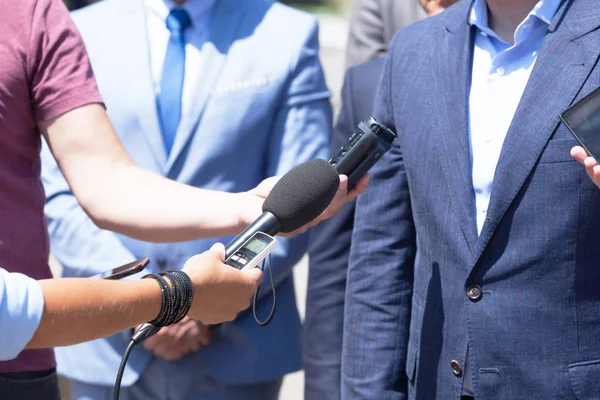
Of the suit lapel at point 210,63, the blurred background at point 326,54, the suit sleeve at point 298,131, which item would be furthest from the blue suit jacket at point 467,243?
the blurred background at point 326,54

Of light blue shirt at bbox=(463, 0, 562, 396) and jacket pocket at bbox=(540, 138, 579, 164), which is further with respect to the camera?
light blue shirt at bbox=(463, 0, 562, 396)

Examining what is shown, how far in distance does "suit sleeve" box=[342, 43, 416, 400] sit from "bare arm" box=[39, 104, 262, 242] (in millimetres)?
454

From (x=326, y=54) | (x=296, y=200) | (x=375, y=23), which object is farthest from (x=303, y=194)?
(x=326, y=54)

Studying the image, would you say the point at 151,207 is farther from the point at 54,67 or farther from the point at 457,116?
the point at 457,116

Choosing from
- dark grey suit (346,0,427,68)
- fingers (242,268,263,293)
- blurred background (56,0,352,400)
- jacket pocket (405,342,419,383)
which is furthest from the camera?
blurred background (56,0,352,400)

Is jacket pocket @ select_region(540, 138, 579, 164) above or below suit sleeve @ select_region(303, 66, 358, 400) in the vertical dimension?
above

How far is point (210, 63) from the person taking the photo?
10.8 ft

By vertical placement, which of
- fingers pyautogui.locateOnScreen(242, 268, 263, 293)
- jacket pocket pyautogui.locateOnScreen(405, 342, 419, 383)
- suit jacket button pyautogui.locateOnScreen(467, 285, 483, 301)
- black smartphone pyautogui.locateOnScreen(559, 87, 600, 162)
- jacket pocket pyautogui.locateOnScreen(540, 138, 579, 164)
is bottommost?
jacket pocket pyautogui.locateOnScreen(405, 342, 419, 383)

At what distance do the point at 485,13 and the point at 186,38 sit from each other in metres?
1.14

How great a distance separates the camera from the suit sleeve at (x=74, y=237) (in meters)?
3.28

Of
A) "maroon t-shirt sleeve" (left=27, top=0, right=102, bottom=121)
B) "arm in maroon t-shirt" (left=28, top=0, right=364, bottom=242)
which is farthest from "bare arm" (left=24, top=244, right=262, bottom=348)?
"maroon t-shirt sleeve" (left=27, top=0, right=102, bottom=121)

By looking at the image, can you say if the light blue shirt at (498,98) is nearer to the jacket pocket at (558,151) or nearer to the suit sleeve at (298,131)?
the jacket pocket at (558,151)

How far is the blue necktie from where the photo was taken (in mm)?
3301

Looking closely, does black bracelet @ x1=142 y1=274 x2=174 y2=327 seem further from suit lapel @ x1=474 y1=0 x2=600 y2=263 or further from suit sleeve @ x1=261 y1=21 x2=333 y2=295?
suit sleeve @ x1=261 y1=21 x2=333 y2=295
